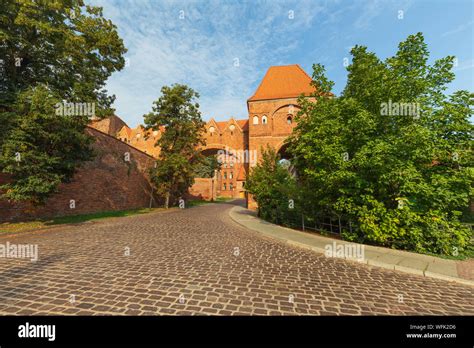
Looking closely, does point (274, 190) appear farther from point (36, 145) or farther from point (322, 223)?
point (36, 145)

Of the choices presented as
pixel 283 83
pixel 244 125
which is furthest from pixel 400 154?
pixel 244 125

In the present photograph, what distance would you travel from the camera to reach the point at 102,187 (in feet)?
59.9

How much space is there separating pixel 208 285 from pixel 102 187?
18137 mm

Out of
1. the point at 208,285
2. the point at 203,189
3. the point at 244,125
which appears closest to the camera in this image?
the point at 208,285

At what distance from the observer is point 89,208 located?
664 inches

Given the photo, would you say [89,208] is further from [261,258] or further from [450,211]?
[450,211]

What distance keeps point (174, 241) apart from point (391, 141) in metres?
8.80

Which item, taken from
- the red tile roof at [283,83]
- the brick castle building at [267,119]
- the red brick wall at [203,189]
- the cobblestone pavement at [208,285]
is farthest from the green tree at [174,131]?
the red brick wall at [203,189]

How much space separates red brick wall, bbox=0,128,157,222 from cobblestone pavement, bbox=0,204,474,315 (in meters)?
8.59

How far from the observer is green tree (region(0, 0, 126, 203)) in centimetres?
900

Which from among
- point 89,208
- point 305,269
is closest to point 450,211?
point 305,269

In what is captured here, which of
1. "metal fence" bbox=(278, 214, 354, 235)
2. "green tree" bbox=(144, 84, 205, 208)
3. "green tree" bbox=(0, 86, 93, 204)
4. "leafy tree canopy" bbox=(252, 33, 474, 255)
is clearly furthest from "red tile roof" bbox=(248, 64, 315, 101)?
"green tree" bbox=(0, 86, 93, 204)

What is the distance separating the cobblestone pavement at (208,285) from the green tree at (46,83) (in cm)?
462

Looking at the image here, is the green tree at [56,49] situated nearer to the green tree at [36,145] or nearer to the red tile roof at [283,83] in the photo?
the green tree at [36,145]
